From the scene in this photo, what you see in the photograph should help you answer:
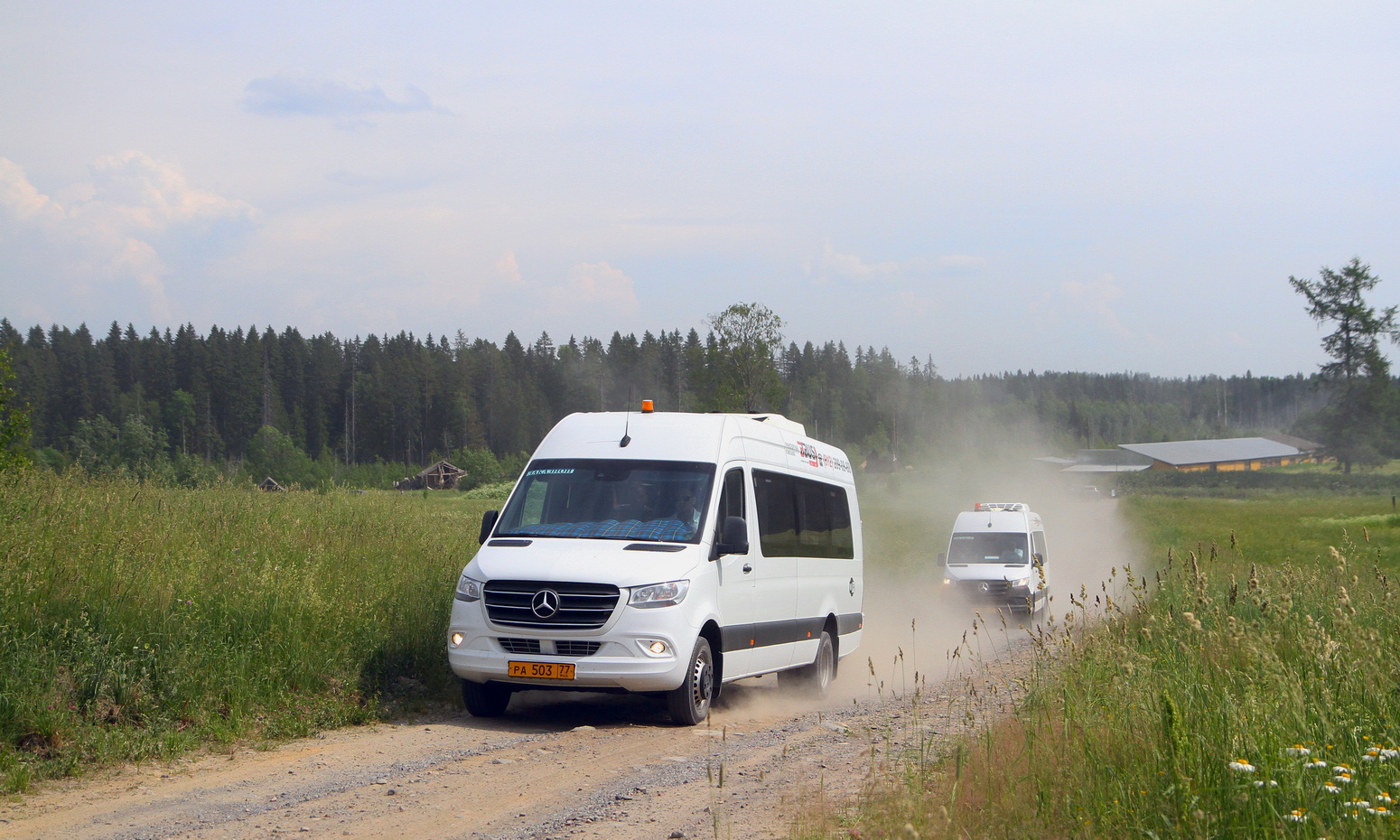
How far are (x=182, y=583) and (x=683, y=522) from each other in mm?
4455

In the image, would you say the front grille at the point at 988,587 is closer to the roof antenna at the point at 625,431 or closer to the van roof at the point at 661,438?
the van roof at the point at 661,438

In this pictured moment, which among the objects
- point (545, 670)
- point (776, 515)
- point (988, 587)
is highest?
point (776, 515)

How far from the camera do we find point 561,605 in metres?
8.59

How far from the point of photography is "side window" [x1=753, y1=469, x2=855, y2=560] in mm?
10688

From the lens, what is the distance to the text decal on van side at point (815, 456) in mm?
12164

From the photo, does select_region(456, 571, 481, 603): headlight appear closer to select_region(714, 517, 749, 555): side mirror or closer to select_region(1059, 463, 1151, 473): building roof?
select_region(714, 517, 749, 555): side mirror

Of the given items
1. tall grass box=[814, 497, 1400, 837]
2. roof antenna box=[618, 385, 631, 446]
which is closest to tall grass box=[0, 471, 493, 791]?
roof antenna box=[618, 385, 631, 446]

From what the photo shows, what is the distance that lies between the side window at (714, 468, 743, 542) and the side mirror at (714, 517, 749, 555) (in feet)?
0.35

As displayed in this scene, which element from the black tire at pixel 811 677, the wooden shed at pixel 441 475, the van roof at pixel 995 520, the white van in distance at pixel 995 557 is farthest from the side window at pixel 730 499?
the wooden shed at pixel 441 475

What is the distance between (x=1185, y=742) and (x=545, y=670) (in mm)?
5113

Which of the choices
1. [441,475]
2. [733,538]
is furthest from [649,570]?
[441,475]

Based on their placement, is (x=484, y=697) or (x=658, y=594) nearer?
(x=658, y=594)

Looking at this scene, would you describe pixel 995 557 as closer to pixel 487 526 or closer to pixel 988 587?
pixel 988 587

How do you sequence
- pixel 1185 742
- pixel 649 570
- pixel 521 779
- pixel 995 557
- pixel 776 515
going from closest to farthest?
pixel 1185 742
pixel 521 779
pixel 649 570
pixel 776 515
pixel 995 557
